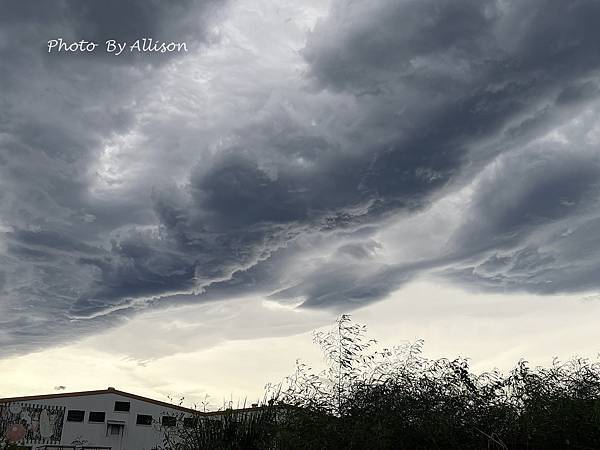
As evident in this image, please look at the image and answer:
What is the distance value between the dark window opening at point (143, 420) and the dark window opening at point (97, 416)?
203cm

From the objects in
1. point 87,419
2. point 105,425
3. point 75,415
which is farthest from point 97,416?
point 75,415

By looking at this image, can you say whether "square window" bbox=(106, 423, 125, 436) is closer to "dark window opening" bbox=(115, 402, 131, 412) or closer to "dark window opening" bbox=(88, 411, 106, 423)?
"dark window opening" bbox=(88, 411, 106, 423)

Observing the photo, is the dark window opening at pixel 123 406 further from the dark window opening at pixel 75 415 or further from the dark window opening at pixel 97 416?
the dark window opening at pixel 75 415

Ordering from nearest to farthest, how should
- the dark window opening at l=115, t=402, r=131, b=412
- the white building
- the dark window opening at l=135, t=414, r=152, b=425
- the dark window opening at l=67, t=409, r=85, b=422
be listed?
the white building < the dark window opening at l=67, t=409, r=85, b=422 < the dark window opening at l=115, t=402, r=131, b=412 < the dark window opening at l=135, t=414, r=152, b=425

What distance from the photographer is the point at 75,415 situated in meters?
35.2

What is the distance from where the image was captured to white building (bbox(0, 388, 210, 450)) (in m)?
34.1

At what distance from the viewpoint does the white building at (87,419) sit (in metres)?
34.1

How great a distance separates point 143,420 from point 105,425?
2.26m

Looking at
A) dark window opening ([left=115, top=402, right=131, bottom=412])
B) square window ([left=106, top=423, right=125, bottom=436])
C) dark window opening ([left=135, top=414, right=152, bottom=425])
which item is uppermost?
dark window opening ([left=115, top=402, right=131, bottom=412])

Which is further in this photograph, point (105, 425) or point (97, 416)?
point (97, 416)

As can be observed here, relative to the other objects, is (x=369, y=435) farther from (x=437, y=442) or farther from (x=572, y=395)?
(x=572, y=395)

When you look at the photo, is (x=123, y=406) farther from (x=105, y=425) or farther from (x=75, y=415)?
(x=75, y=415)

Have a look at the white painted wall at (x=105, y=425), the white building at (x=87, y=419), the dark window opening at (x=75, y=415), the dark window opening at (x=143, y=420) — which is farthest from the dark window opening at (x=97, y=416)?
the dark window opening at (x=143, y=420)

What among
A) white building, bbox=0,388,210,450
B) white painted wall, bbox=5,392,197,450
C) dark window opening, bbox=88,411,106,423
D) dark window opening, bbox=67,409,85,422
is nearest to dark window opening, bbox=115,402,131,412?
white building, bbox=0,388,210,450
